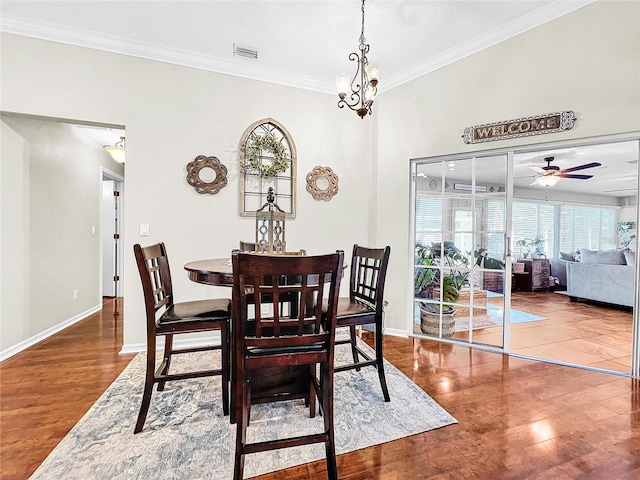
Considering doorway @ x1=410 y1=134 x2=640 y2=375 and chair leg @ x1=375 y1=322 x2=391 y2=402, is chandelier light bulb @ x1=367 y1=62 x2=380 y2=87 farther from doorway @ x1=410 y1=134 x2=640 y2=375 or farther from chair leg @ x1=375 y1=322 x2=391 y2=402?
chair leg @ x1=375 y1=322 x2=391 y2=402

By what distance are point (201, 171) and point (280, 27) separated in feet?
5.03

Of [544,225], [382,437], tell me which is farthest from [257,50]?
[544,225]

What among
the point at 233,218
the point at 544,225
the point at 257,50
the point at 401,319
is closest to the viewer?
the point at 257,50

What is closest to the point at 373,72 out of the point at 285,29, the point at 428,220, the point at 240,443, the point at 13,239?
the point at 285,29

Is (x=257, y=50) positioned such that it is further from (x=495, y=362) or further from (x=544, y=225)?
(x=544, y=225)

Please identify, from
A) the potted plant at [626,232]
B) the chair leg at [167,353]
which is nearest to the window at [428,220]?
the chair leg at [167,353]

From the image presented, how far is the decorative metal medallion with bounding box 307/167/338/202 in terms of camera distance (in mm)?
3617

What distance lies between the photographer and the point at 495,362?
2.84m

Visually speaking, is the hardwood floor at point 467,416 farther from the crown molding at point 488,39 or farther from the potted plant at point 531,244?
the potted plant at point 531,244

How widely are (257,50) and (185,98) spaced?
0.87 metres

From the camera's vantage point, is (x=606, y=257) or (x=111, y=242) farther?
(x=606, y=257)

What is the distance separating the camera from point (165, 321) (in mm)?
1854

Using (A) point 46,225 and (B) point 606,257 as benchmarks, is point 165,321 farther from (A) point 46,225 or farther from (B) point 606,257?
(B) point 606,257

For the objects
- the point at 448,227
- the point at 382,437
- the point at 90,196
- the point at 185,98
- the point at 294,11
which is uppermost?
the point at 294,11
